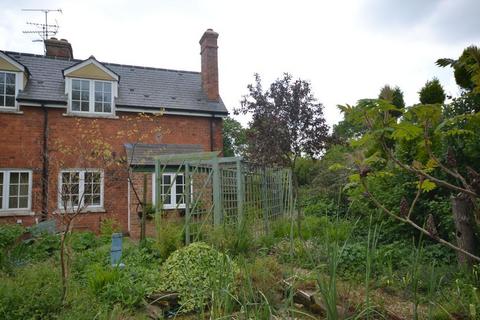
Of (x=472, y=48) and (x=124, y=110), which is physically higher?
(x=124, y=110)

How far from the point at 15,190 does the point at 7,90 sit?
3645mm

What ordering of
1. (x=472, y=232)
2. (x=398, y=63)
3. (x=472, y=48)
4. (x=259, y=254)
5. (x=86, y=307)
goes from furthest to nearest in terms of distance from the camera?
1. (x=398, y=63)
2. (x=259, y=254)
3. (x=472, y=232)
4. (x=86, y=307)
5. (x=472, y=48)

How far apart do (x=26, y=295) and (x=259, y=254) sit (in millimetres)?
3135

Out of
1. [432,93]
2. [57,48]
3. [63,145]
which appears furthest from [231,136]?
[432,93]

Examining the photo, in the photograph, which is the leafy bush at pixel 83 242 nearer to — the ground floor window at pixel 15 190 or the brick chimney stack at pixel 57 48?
the ground floor window at pixel 15 190

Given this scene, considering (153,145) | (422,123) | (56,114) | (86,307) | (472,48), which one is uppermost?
(56,114)

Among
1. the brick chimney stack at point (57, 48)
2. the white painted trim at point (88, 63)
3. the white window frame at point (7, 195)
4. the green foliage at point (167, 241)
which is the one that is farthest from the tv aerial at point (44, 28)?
the green foliage at point (167, 241)

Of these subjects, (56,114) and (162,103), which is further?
(162,103)

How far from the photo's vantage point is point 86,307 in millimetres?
3854

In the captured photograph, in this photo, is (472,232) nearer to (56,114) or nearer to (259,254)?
(259,254)

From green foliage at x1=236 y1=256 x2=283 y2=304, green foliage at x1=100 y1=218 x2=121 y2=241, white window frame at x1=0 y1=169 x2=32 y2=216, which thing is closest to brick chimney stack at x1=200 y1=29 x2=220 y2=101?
green foliage at x1=100 y1=218 x2=121 y2=241

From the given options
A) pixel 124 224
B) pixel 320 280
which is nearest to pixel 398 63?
pixel 320 280

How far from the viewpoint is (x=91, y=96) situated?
13.6 m

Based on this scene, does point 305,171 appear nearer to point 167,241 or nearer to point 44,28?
point 167,241
